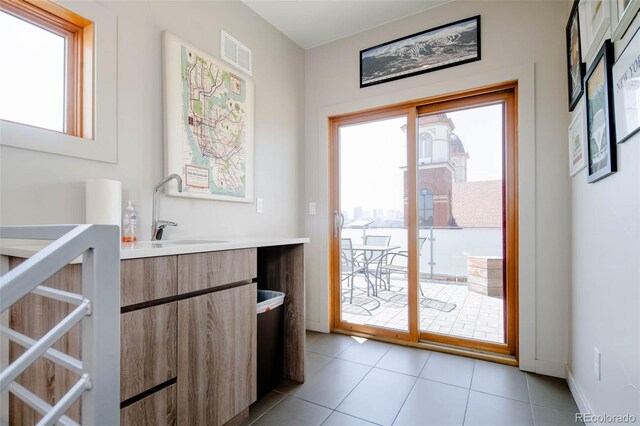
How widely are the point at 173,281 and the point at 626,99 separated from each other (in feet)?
5.89

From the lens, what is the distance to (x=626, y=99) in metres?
1.12

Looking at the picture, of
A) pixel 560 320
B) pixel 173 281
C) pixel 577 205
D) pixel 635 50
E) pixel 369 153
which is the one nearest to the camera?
pixel 635 50

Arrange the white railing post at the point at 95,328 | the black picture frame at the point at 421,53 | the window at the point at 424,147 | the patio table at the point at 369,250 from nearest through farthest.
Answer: the white railing post at the point at 95,328 < the black picture frame at the point at 421,53 < the window at the point at 424,147 < the patio table at the point at 369,250

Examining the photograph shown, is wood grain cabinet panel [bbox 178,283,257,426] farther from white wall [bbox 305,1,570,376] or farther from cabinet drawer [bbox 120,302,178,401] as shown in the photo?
white wall [bbox 305,1,570,376]

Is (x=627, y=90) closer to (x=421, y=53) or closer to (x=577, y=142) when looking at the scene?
(x=577, y=142)

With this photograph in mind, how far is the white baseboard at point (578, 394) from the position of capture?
1617 millimetres

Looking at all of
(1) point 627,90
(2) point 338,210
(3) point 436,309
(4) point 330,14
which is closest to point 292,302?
(2) point 338,210

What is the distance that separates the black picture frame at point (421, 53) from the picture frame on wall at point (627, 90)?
133 centimetres

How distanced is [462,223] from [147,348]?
2.27 meters

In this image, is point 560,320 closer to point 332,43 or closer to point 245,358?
point 245,358

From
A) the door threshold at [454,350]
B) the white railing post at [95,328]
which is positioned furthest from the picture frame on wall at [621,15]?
the door threshold at [454,350]

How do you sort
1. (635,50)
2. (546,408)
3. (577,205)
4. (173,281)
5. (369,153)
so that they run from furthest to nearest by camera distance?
(369,153) → (577,205) → (546,408) → (173,281) → (635,50)

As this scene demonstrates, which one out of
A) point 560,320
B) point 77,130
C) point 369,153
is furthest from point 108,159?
point 560,320

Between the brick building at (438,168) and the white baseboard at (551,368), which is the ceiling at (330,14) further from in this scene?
the white baseboard at (551,368)
